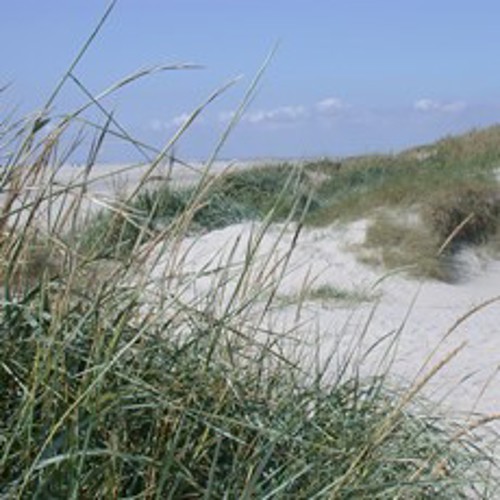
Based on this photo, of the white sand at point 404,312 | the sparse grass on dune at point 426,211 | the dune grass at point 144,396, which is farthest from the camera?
the sparse grass on dune at point 426,211

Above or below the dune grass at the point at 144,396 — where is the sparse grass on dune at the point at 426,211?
below

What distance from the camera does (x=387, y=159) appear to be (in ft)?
72.1

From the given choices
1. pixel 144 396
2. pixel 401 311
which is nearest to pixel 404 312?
pixel 401 311

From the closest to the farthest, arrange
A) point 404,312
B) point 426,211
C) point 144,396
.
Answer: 1. point 144,396
2. point 404,312
3. point 426,211

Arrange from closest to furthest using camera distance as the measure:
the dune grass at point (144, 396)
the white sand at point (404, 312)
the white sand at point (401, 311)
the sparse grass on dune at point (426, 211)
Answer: the dune grass at point (144, 396)
the white sand at point (401, 311)
the white sand at point (404, 312)
the sparse grass on dune at point (426, 211)

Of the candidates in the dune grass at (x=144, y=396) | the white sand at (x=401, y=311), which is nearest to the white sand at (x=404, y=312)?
the white sand at (x=401, y=311)

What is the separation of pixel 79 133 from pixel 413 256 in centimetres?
968

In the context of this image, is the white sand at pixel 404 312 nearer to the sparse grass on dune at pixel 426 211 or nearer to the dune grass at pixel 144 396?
the sparse grass on dune at pixel 426 211

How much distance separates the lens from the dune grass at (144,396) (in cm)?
214

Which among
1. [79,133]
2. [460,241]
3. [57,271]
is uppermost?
[79,133]

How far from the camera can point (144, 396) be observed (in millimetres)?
2318

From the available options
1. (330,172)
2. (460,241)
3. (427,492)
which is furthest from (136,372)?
(330,172)

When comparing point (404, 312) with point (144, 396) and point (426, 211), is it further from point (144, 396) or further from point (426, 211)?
point (144, 396)

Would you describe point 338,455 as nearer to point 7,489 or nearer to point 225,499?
point 225,499
